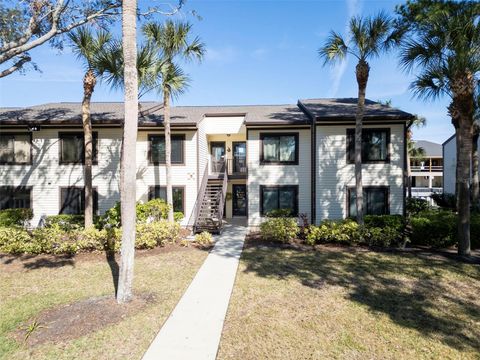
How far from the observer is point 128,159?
6.80 m

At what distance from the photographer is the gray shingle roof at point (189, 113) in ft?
51.5

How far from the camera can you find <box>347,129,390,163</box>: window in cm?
1548

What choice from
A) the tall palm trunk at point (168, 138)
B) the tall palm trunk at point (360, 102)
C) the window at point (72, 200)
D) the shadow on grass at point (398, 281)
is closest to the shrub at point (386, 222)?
the tall palm trunk at point (360, 102)

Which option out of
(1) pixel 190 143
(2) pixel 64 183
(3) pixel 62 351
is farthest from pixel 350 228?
(2) pixel 64 183

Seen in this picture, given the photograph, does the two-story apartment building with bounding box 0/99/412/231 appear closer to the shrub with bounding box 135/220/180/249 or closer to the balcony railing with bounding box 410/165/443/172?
the shrub with bounding box 135/220/180/249

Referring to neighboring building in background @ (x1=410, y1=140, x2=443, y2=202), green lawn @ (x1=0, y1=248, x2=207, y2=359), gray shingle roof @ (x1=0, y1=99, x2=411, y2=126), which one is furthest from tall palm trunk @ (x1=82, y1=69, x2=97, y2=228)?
neighboring building in background @ (x1=410, y1=140, x2=443, y2=202)

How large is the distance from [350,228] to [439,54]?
7062mm

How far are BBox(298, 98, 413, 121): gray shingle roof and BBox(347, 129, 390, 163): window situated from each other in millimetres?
832

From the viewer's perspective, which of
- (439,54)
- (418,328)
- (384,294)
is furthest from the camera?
(439,54)

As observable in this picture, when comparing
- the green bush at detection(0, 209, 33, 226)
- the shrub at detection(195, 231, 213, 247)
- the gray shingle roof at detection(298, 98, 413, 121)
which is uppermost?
the gray shingle roof at detection(298, 98, 413, 121)

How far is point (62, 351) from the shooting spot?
513cm

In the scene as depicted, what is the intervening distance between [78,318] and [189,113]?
14432 mm

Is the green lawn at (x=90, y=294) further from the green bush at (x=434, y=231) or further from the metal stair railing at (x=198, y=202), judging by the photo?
the green bush at (x=434, y=231)

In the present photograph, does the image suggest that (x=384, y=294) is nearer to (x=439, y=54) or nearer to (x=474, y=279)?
(x=474, y=279)
